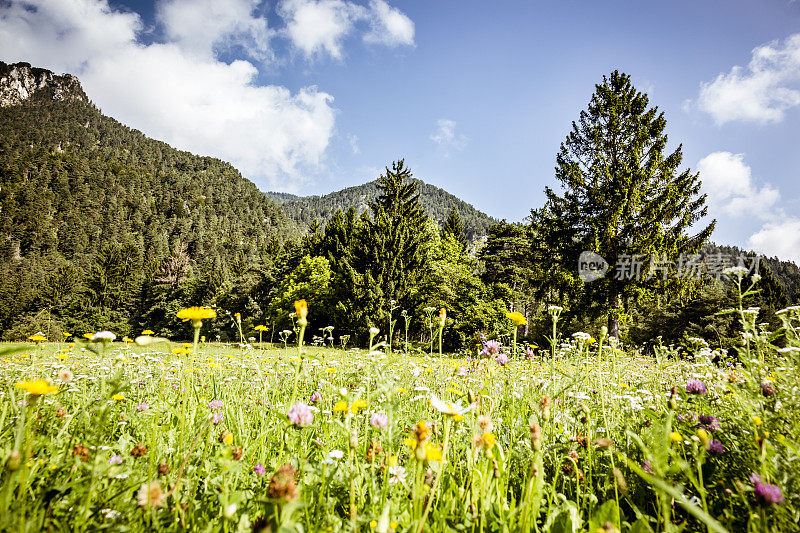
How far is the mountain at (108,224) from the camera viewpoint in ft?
117

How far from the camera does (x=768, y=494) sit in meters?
0.91

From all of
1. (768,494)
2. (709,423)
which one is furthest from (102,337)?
(709,423)

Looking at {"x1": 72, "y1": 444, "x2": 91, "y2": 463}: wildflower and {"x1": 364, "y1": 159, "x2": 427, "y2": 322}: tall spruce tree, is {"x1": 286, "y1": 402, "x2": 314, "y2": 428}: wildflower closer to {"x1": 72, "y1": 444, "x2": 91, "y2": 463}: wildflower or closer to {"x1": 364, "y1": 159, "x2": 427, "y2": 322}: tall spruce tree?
{"x1": 72, "y1": 444, "x2": 91, "y2": 463}: wildflower

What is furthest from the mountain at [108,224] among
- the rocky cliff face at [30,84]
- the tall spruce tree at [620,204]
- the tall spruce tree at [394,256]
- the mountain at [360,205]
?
the mountain at [360,205]

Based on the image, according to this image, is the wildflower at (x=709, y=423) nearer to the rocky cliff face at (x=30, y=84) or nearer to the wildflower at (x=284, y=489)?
the wildflower at (x=284, y=489)

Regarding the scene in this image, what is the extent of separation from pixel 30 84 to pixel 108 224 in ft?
509

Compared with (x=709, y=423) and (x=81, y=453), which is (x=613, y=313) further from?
(x=81, y=453)

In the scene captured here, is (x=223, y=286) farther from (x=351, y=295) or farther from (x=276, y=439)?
(x=276, y=439)

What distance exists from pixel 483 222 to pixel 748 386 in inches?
5492

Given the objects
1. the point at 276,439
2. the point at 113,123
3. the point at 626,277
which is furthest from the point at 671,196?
the point at 113,123

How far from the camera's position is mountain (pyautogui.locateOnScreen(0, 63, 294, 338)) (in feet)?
117

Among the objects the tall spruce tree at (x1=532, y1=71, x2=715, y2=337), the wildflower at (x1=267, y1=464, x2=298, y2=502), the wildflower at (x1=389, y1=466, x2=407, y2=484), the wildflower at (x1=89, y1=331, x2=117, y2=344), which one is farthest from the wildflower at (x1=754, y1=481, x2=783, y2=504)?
the tall spruce tree at (x1=532, y1=71, x2=715, y2=337)

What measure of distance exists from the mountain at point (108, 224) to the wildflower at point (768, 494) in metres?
29.2

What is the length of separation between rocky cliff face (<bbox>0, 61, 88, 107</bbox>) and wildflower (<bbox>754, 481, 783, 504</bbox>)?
8731 inches
